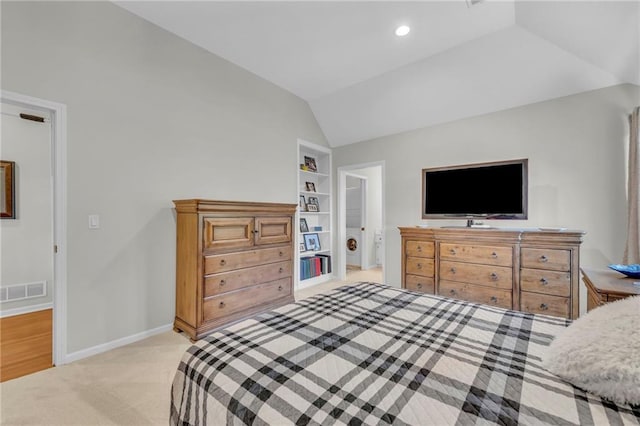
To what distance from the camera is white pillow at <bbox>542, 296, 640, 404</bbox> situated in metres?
0.73

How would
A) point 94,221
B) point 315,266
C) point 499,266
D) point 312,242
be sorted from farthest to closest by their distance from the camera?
point 312,242
point 315,266
point 499,266
point 94,221

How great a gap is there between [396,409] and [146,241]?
2621 mm

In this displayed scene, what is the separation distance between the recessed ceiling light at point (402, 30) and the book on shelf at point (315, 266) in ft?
10.4

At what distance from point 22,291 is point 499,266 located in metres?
5.26

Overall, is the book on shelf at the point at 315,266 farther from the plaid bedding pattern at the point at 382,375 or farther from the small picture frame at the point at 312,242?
the plaid bedding pattern at the point at 382,375

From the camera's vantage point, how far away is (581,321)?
3.34 ft

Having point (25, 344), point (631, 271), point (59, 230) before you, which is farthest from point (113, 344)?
point (631, 271)

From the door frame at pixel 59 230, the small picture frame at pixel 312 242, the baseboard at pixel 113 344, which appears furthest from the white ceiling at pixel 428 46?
the baseboard at pixel 113 344

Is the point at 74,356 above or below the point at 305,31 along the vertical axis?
below

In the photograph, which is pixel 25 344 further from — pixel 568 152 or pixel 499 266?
pixel 568 152

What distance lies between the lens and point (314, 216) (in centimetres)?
482

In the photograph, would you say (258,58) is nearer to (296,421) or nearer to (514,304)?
(296,421)

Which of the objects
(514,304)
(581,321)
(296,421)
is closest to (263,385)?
(296,421)

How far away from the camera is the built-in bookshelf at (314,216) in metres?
4.35
